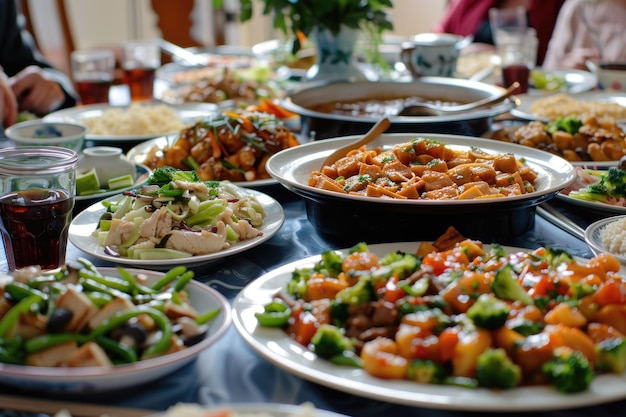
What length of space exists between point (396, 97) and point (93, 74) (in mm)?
1788

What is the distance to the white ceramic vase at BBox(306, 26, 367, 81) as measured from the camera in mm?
3812

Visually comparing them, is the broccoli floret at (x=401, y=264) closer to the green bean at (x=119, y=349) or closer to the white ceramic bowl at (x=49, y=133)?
the green bean at (x=119, y=349)

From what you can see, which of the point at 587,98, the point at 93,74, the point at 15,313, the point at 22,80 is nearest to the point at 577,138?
the point at 587,98

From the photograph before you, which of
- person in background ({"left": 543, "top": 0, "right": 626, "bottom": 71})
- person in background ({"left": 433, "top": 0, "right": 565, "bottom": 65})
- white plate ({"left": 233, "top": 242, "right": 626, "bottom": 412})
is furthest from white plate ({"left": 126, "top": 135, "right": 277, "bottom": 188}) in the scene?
person in background ({"left": 433, "top": 0, "right": 565, "bottom": 65})

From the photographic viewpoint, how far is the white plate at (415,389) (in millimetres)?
1148

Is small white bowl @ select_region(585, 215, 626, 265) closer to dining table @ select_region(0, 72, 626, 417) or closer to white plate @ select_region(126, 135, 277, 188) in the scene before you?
dining table @ select_region(0, 72, 626, 417)

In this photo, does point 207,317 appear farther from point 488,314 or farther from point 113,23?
point 113,23

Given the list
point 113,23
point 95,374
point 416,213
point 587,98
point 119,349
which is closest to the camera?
point 95,374

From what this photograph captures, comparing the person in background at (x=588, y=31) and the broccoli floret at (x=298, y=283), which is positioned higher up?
the person in background at (x=588, y=31)

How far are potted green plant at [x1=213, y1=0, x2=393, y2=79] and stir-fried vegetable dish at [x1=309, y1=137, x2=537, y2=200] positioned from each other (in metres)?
1.58

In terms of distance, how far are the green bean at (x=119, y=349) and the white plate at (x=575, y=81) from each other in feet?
10.9

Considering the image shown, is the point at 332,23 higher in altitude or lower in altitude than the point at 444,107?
higher

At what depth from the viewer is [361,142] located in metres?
2.45

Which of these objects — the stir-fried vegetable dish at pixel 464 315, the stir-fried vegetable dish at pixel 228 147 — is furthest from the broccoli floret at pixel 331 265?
the stir-fried vegetable dish at pixel 228 147
